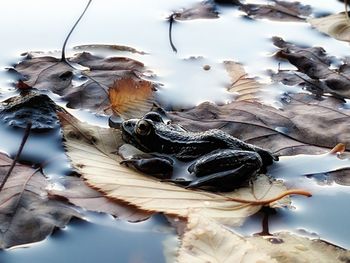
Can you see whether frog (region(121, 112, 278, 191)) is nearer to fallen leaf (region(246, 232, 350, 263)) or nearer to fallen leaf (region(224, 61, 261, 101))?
fallen leaf (region(246, 232, 350, 263))

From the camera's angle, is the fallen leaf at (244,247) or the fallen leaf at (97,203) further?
the fallen leaf at (97,203)

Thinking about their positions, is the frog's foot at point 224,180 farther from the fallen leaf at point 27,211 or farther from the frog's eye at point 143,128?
the fallen leaf at point 27,211

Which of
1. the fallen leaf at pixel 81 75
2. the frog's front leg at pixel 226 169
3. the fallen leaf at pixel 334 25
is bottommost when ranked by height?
the fallen leaf at pixel 334 25

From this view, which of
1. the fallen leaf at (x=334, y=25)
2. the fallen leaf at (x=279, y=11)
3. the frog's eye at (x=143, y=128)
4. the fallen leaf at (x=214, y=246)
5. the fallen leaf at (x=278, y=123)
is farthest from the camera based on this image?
the fallen leaf at (x=279, y=11)

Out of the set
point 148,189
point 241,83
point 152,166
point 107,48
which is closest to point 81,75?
point 107,48

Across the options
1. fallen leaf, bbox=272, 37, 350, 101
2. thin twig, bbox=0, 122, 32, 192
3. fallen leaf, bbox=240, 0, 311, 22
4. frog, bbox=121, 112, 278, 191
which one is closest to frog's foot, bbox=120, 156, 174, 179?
frog, bbox=121, 112, 278, 191

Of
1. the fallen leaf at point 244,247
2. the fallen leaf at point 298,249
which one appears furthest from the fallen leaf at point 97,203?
the fallen leaf at point 298,249

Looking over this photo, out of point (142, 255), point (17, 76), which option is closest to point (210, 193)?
point (142, 255)
